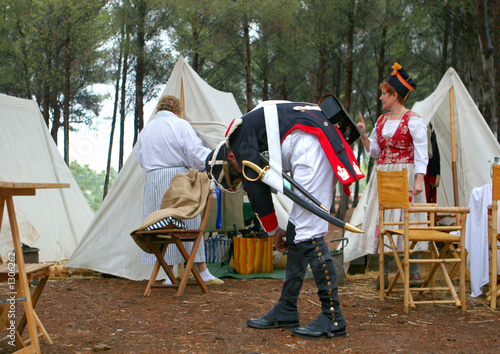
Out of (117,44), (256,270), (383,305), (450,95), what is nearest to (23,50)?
(117,44)

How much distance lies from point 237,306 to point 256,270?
1562 mm

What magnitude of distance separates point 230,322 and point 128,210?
94.7 inches

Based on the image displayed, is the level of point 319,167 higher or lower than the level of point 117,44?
lower

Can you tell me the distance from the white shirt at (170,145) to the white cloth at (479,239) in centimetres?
213

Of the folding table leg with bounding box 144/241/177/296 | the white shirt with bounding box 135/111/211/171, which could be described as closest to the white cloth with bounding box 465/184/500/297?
the white shirt with bounding box 135/111/211/171

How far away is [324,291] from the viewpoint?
8.21 ft

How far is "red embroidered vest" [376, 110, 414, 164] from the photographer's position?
3.88m

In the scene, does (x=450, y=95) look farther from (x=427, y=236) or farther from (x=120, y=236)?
(x=120, y=236)

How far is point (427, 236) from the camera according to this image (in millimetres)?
3361

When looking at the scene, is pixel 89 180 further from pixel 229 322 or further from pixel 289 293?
pixel 289 293

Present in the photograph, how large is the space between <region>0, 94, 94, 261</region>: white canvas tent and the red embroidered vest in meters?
Result: 3.73

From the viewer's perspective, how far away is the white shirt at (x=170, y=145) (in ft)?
14.0

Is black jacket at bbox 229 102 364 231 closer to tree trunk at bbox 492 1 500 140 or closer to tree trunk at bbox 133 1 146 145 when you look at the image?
tree trunk at bbox 492 1 500 140

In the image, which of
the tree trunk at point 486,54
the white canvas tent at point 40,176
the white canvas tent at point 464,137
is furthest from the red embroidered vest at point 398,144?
the tree trunk at point 486,54
